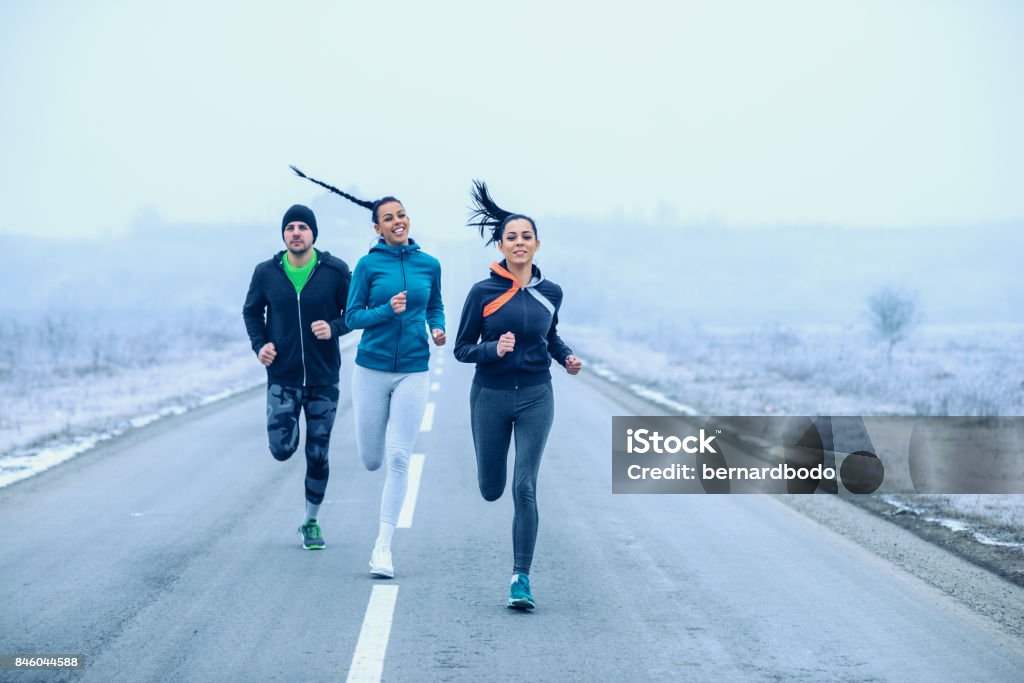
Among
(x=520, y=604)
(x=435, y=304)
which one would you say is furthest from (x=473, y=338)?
(x=520, y=604)

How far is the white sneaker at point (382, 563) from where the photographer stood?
6570mm

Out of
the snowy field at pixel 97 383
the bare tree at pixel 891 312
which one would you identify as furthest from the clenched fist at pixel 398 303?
the bare tree at pixel 891 312

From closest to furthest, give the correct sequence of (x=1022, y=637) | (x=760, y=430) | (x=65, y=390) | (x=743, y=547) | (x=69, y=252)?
(x=1022, y=637) < (x=743, y=547) < (x=760, y=430) < (x=65, y=390) < (x=69, y=252)

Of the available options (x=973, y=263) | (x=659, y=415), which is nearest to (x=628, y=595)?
(x=659, y=415)

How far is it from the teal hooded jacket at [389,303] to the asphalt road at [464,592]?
4.25ft

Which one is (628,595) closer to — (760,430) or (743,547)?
(743,547)

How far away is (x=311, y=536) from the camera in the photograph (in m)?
7.43

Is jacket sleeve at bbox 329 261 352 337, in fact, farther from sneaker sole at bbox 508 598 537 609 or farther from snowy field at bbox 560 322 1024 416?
snowy field at bbox 560 322 1024 416

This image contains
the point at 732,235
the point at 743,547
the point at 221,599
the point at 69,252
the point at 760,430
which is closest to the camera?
the point at 221,599

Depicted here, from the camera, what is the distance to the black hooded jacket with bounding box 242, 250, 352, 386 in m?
7.11

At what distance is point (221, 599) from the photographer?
6.10 m

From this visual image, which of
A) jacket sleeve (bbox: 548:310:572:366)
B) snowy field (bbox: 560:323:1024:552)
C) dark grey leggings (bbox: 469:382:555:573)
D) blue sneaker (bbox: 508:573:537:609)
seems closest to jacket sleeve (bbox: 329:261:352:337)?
dark grey leggings (bbox: 469:382:555:573)

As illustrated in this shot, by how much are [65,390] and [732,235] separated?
123m

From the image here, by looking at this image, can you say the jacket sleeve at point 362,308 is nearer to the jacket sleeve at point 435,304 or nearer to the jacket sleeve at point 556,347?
the jacket sleeve at point 435,304
